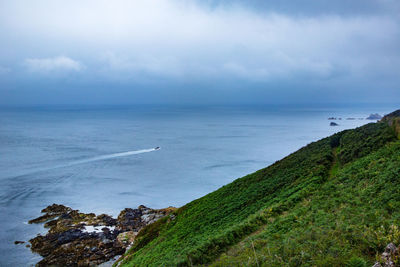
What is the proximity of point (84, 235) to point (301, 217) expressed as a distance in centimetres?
2541

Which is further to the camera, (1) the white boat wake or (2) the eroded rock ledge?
(1) the white boat wake

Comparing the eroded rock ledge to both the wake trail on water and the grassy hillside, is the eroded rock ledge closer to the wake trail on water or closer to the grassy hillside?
the grassy hillside

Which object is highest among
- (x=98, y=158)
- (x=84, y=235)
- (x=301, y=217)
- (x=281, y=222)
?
(x=301, y=217)

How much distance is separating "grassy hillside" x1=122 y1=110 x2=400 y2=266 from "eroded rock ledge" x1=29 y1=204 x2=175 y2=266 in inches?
165

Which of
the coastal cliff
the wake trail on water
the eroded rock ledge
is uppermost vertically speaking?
the coastal cliff

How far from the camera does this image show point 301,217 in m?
14.2

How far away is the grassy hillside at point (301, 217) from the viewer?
9.96 meters

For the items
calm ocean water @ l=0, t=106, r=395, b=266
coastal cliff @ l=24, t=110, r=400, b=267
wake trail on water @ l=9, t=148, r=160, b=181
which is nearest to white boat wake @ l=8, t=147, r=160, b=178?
wake trail on water @ l=9, t=148, r=160, b=181

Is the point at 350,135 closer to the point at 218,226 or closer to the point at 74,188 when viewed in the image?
the point at 218,226

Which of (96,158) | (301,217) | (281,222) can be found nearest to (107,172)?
(96,158)

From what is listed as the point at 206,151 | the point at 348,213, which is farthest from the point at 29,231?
the point at 206,151

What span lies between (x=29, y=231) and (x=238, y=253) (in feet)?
102

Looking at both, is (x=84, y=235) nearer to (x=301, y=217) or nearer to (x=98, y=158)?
(x=301, y=217)

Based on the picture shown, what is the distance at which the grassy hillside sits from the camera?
9961mm
